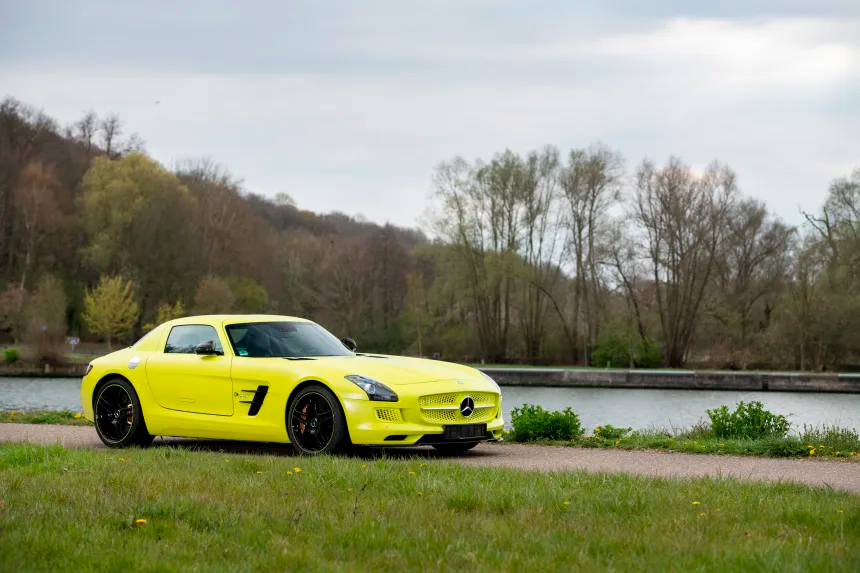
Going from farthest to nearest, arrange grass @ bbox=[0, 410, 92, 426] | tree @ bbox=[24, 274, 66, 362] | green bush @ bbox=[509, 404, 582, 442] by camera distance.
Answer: tree @ bbox=[24, 274, 66, 362] → grass @ bbox=[0, 410, 92, 426] → green bush @ bbox=[509, 404, 582, 442]

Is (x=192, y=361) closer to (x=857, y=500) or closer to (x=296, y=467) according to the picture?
(x=296, y=467)

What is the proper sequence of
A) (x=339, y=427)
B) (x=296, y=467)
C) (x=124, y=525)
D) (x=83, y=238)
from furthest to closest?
1. (x=83, y=238)
2. (x=339, y=427)
3. (x=296, y=467)
4. (x=124, y=525)

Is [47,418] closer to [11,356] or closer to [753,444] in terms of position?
[753,444]

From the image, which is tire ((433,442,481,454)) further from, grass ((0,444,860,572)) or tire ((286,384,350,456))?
grass ((0,444,860,572))

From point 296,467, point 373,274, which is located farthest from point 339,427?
point 373,274

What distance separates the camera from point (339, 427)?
9906 millimetres

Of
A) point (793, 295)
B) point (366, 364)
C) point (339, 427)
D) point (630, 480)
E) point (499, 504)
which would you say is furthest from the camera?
point (793, 295)

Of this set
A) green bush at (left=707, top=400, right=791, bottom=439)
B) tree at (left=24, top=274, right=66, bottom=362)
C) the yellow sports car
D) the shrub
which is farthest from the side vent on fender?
tree at (left=24, top=274, right=66, bottom=362)

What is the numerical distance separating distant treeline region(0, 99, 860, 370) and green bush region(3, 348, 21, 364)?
143cm

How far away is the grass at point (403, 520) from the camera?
4836 mm

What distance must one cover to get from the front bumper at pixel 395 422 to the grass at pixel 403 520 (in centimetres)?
143

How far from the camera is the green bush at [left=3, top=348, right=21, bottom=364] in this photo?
63.6 metres

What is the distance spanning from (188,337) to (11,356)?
188ft

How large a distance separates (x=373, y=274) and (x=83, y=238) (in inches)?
1023
